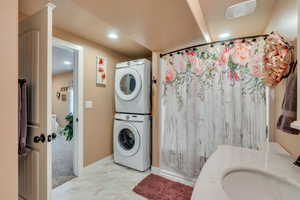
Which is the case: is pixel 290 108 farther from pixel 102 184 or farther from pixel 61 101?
pixel 61 101

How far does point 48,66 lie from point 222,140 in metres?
1.98

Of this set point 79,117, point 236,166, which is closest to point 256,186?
point 236,166

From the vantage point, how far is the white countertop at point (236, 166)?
59 centimetres

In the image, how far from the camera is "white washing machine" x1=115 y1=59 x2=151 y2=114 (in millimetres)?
2383

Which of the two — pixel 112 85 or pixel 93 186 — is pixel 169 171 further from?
pixel 112 85

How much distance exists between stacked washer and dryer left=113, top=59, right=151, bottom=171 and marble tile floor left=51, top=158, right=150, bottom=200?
182 mm

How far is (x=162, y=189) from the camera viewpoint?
195 cm

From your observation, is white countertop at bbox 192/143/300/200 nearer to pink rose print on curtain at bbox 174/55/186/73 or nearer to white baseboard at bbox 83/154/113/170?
pink rose print on curtain at bbox 174/55/186/73

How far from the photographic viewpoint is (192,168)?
2012 mm

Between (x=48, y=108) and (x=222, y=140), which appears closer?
(x=48, y=108)

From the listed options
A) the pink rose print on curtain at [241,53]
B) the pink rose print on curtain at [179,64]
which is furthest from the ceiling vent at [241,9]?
Answer: the pink rose print on curtain at [179,64]

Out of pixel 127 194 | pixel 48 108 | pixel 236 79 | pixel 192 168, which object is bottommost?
pixel 127 194

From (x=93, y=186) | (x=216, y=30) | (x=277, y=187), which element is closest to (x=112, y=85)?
(x=93, y=186)

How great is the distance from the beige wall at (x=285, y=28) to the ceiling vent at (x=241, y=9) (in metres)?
0.19
